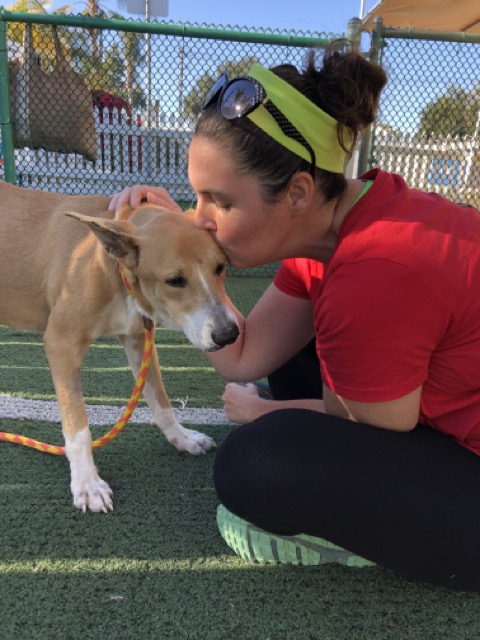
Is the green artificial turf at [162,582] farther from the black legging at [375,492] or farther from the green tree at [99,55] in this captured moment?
the green tree at [99,55]

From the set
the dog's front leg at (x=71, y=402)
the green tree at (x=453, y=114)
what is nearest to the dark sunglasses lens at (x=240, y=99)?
the dog's front leg at (x=71, y=402)

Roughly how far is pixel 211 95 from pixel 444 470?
148 cm

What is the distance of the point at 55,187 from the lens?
6.81 meters

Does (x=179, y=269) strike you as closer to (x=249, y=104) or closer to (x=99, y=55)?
(x=249, y=104)

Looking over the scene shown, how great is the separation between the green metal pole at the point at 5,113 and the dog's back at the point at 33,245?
9.64ft

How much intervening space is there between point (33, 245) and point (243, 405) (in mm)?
1367

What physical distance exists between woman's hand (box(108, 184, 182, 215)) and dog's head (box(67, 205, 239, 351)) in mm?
278

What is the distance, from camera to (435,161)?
7.12 metres

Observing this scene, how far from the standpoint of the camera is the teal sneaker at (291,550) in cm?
185

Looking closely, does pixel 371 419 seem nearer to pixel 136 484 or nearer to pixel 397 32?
pixel 136 484

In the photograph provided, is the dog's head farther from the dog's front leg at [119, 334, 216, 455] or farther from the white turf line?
the white turf line

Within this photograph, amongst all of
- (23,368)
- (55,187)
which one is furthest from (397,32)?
(23,368)

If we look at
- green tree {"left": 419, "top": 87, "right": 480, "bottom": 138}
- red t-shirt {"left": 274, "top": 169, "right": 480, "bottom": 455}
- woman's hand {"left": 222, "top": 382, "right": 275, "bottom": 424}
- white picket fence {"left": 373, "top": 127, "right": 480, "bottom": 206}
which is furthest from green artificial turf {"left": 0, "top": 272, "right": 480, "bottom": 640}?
green tree {"left": 419, "top": 87, "right": 480, "bottom": 138}

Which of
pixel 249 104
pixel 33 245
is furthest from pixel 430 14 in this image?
pixel 249 104
